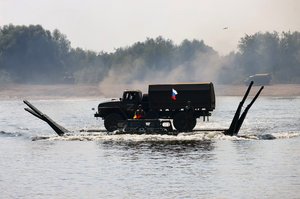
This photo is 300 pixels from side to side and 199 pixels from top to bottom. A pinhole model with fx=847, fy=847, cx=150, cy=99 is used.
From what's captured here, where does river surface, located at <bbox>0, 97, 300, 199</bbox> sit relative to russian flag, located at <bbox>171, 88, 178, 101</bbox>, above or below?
below

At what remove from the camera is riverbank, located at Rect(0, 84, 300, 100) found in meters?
166

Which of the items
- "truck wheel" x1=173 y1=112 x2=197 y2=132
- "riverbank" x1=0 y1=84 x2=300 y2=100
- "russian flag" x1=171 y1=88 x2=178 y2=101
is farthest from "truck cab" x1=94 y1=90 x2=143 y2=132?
"riverbank" x1=0 y1=84 x2=300 y2=100

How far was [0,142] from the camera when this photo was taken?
63.9 m

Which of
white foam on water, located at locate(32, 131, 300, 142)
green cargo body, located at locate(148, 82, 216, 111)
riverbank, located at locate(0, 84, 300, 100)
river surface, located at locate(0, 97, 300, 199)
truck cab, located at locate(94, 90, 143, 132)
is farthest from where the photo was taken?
riverbank, located at locate(0, 84, 300, 100)

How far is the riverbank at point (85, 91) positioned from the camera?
165750 mm

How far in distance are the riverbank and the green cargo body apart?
319 ft

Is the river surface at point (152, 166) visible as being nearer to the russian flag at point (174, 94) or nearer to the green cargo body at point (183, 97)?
the green cargo body at point (183, 97)

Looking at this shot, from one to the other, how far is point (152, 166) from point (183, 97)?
17455mm

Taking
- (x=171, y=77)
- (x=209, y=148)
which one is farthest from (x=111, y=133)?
(x=171, y=77)

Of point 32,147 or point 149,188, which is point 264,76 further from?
point 149,188

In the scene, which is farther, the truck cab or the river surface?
the truck cab

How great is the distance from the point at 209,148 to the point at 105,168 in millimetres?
10219

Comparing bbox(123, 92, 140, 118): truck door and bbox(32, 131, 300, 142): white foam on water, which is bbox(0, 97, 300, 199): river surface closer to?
bbox(32, 131, 300, 142): white foam on water

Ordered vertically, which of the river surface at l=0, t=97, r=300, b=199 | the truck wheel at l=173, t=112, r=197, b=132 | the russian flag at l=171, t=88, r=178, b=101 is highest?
the russian flag at l=171, t=88, r=178, b=101
